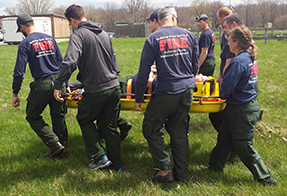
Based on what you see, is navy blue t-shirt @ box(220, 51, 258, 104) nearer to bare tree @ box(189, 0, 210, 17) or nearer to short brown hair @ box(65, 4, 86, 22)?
short brown hair @ box(65, 4, 86, 22)

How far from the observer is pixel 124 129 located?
5.61 m

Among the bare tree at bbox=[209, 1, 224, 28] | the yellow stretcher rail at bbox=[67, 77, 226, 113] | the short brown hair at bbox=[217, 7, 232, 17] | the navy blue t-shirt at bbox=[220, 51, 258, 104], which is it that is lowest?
the yellow stretcher rail at bbox=[67, 77, 226, 113]

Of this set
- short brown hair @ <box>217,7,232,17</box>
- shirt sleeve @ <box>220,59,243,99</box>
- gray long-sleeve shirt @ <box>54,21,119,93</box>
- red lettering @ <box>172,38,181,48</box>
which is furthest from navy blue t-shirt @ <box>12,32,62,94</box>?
short brown hair @ <box>217,7,232,17</box>

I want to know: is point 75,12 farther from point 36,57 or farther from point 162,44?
point 162,44

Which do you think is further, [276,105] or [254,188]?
[276,105]

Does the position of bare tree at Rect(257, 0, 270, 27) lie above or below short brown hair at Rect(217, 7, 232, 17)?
above

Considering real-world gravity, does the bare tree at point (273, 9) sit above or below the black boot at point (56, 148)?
above

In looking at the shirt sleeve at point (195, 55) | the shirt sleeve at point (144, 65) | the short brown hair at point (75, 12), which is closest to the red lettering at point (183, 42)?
the shirt sleeve at point (195, 55)

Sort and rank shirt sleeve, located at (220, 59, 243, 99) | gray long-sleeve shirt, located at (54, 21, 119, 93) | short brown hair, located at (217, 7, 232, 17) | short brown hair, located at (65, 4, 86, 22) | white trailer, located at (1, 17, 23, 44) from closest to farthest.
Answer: shirt sleeve, located at (220, 59, 243, 99), gray long-sleeve shirt, located at (54, 21, 119, 93), short brown hair, located at (65, 4, 86, 22), short brown hair, located at (217, 7, 232, 17), white trailer, located at (1, 17, 23, 44)

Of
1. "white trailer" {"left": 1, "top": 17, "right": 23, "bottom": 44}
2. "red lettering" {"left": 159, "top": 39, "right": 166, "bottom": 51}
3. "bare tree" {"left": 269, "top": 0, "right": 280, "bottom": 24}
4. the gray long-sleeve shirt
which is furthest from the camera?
"bare tree" {"left": 269, "top": 0, "right": 280, "bottom": 24}

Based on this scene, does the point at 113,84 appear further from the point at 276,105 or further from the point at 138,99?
the point at 276,105

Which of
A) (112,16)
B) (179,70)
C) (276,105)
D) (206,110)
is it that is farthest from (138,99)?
(112,16)

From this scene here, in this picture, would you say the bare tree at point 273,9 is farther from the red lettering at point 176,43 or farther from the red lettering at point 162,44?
the red lettering at point 162,44

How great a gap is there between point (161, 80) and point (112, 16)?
9917cm
